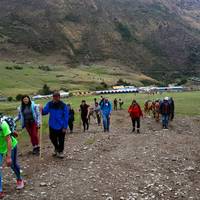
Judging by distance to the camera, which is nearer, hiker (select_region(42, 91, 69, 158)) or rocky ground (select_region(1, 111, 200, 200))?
rocky ground (select_region(1, 111, 200, 200))

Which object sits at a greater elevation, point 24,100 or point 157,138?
point 24,100

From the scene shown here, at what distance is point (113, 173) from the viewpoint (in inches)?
552

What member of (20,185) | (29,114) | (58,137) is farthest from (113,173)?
(29,114)

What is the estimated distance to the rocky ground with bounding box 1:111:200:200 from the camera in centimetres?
1205

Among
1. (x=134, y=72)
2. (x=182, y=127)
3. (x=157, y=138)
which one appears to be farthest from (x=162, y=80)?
(x=157, y=138)

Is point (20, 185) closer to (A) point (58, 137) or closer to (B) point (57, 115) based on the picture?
(B) point (57, 115)

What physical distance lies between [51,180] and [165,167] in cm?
397

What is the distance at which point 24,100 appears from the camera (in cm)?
1605

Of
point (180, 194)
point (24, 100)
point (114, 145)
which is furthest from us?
point (114, 145)

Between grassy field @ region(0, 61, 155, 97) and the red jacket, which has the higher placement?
grassy field @ region(0, 61, 155, 97)

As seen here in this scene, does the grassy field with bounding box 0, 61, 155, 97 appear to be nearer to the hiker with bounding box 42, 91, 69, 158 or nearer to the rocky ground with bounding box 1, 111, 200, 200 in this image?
the rocky ground with bounding box 1, 111, 200, 200

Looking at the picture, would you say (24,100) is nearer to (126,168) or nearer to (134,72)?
(126,168)

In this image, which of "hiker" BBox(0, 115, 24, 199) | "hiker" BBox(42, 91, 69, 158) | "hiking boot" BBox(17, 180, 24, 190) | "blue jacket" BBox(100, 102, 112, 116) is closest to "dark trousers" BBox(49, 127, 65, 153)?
"hiker" BBox(42, 91, 69, 158)

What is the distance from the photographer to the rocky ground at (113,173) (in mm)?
12055
